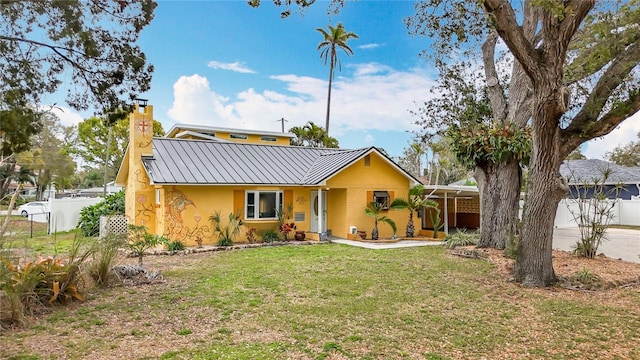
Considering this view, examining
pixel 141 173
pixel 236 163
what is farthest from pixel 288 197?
pixel 141 173

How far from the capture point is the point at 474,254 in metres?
11.7

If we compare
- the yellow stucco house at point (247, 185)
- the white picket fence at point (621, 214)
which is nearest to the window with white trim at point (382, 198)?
the yellow stucco house at point (247, 185)

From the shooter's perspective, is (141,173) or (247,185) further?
(247,185)

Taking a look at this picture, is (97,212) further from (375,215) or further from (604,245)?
(604,245)

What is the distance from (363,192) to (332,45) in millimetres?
21992

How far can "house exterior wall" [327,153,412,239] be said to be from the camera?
1611 cm

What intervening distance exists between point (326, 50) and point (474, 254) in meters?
27.3

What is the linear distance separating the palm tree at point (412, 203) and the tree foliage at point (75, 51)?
1139cm

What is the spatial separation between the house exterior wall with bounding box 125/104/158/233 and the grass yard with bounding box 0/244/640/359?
561cm

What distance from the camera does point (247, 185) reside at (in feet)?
47.9

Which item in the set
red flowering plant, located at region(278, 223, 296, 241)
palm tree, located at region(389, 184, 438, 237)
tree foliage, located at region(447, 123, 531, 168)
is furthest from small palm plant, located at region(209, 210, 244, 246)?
tree foliage, located at region(447, 123, 531, 168)

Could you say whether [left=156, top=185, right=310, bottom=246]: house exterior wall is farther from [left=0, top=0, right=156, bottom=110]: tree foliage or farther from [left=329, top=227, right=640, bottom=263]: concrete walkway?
[left=0, top=0, right=156, bottom=110]: tree foliage

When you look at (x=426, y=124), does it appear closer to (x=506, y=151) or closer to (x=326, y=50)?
(x=506, y=151)

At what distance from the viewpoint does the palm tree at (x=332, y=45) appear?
34013 mm
